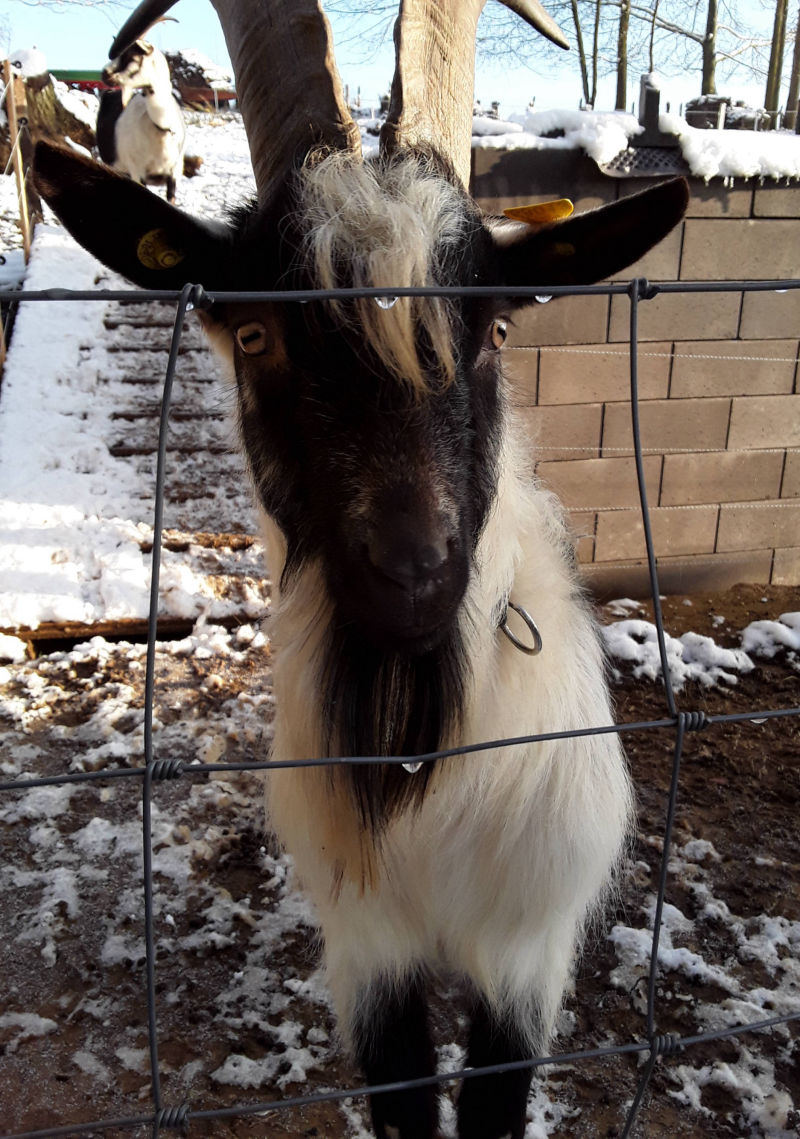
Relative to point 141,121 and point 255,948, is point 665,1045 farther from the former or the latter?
point 141,121

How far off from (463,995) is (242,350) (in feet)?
5.14

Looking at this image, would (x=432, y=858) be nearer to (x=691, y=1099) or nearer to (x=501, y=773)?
(x=501, y=773)

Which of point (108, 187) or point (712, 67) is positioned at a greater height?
point (712, 67)

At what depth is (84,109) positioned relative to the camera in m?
13.7

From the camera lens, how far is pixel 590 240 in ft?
5.56

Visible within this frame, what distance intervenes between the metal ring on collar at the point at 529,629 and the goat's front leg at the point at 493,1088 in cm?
89

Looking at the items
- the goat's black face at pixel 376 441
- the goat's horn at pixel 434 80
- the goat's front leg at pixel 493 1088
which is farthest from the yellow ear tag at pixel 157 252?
the goat's front leg at pixel 493 1088

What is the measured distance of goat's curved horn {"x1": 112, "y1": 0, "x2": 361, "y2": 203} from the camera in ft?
5.97

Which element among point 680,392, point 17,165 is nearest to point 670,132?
point 680,392

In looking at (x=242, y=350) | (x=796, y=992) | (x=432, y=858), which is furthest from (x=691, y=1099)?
(x=242, y=350)

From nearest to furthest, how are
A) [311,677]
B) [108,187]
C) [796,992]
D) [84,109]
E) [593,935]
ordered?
[108,187]
[311,677]
[796,992]
[593,935]
[84,109]

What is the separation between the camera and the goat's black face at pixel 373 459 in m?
1.30

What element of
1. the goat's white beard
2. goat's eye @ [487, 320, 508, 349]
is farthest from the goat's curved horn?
the goat's white beard

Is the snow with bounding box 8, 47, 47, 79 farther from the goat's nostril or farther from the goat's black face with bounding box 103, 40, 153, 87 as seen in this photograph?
the goat's nostril
